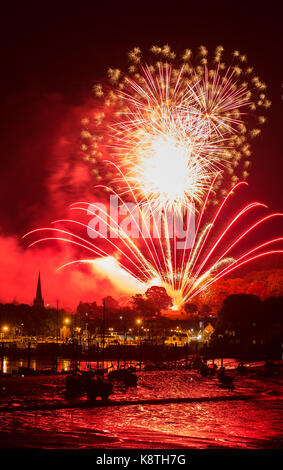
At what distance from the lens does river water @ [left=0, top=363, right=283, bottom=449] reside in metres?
15.0

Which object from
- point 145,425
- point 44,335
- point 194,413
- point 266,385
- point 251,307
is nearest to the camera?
point 145,425

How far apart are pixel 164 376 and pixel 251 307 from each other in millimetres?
49148

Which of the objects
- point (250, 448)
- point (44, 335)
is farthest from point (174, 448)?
point (44, 335)

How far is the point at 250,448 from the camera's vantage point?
46.2ft

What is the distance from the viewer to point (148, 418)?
1984 centimetres

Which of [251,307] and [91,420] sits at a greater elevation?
[251,307]

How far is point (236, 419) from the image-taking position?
19719 mm

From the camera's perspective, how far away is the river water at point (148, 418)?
15.0m
